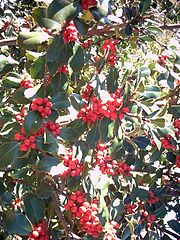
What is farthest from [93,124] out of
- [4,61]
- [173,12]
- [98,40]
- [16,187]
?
[173,12]

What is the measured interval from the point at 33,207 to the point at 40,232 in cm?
10

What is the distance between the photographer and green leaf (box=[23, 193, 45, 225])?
1.71 metres

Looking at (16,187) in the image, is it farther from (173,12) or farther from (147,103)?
(173,12)

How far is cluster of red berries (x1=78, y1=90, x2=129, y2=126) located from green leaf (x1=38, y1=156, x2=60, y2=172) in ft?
0.65

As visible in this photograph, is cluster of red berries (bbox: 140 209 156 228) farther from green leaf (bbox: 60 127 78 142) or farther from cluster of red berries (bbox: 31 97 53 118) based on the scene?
cluster of red berries (bbox: 31 97 53 118)

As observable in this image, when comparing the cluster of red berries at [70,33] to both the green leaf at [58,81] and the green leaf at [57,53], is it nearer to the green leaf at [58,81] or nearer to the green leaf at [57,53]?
the green leaf at [57,53]

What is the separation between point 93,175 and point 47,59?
1.84 ft

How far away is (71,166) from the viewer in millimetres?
1605

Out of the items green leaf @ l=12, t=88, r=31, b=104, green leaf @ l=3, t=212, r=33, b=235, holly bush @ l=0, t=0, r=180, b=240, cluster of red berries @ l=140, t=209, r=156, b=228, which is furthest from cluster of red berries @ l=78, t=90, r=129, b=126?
cluster of red berries @ l=140, t=209, r=156, b=228

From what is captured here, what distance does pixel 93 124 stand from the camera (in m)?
1.63

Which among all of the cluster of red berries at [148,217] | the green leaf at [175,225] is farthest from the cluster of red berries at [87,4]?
the green leaf at [175,225]

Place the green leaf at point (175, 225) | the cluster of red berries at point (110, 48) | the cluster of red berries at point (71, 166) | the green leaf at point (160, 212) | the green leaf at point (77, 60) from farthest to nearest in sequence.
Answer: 1. the green leaf at point (175, 225)
2. the green leaf at point (160, 212)
3. the cluster of red berries at point (110, 48)
4. the cluster of red berries at point (71, 166)
5. the green leaf at point (77, 60)

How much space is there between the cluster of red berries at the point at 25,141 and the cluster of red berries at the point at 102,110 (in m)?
0.24

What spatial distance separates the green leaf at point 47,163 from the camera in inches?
59.5
